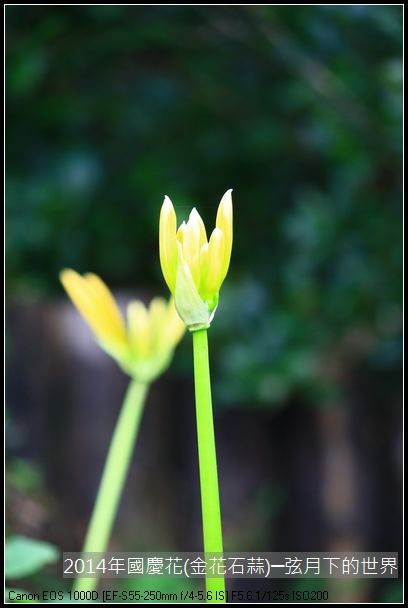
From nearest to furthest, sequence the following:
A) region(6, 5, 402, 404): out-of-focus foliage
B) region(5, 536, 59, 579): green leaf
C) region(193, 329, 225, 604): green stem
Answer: region(193, 329, 225, 604): green stem → region(5, 536, 59, 579): green leaf → region(6, 5, 402, 404): out-of-focus foliage

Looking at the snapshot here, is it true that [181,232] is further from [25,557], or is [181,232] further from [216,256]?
[25,557]

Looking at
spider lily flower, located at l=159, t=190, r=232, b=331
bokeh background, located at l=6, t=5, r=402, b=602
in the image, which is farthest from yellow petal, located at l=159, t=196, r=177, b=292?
bokeh background, located at l=6, t=5, r=402, b=602

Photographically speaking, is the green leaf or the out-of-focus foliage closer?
the green leaf

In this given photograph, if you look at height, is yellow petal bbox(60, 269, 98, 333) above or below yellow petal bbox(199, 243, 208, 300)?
above

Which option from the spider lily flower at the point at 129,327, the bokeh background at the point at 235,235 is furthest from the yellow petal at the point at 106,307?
the bokeh background at the point at 235,235

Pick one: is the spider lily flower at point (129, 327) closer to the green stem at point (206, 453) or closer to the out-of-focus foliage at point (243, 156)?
the green stem at point (206, 453)

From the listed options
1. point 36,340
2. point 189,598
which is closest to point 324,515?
point 36,340

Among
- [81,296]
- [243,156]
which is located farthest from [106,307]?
[243,156]

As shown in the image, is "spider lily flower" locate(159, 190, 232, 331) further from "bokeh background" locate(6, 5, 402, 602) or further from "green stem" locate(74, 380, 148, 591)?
"bokeh background" locate(6, 5, 402, 602)
